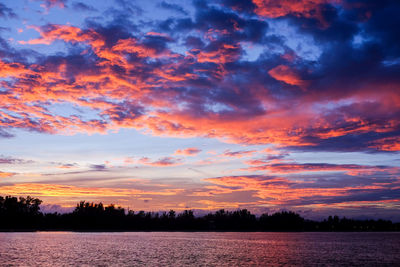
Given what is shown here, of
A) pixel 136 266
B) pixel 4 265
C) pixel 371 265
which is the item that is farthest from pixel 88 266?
pixel 371 265

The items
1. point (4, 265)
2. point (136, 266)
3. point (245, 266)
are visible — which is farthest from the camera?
point (245, 266)

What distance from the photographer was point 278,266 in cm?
8569

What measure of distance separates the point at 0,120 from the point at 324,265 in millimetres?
84770

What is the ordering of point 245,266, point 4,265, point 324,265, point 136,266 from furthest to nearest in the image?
point 324,265, point 245,266, point 136,266, point 4,265

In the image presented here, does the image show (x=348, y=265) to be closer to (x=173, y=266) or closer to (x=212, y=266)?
(x=212, y=266)

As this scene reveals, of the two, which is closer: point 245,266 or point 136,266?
point 136,266

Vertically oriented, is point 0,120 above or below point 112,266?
above

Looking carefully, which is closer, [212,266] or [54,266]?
[54,266]

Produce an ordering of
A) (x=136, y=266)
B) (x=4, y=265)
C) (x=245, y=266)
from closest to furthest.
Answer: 1. (x=4, y=265)
2. (x=136, y=266)
3. (x=245, y=266)

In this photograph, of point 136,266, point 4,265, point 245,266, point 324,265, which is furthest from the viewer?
point 324,265

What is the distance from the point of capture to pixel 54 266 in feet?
250

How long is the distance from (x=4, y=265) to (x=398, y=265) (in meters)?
89.6

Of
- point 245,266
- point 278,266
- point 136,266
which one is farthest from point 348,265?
point 136,266

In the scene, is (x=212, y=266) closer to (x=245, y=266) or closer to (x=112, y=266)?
(x=245, y=266)
